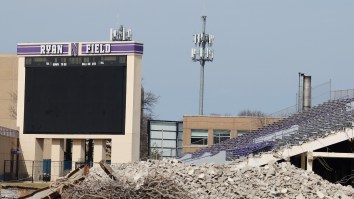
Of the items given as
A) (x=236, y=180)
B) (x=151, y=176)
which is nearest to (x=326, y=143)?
(x=236, y=180)

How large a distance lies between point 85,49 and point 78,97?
183 inches

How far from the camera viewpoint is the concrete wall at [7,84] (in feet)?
292

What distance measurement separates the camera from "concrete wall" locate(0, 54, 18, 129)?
88.9 m

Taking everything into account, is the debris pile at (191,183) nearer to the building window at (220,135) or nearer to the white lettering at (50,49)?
the white lettering at (50,49)

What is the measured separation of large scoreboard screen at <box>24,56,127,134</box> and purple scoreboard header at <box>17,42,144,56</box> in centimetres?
77

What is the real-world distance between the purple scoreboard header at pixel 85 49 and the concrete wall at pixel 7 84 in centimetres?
2198

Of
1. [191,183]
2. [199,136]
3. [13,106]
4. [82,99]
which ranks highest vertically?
[82,99]

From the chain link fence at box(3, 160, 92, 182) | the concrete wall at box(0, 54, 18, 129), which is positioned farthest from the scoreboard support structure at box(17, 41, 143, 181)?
the concrete wall at box(0, 54, 18, 129)

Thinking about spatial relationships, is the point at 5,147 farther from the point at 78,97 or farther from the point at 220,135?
the point at 220,135

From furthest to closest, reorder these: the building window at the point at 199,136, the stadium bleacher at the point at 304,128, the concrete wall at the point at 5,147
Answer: the building window at the point at 199,136
the concrete wall at the point at 5,147
the stadium bleacher at the point at 304,128

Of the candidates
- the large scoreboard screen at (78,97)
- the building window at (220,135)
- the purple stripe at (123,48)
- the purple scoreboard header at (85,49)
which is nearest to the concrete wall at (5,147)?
the large scoreboard screen at (78,97)

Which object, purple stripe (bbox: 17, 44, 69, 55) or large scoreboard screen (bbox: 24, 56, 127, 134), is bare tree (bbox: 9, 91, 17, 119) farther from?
large scoreboard screen (bbox: 24, 56, 127, 134)

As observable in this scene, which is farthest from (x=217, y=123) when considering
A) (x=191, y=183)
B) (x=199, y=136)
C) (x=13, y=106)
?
(x=191, y=183)

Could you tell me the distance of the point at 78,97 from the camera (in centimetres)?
6278
